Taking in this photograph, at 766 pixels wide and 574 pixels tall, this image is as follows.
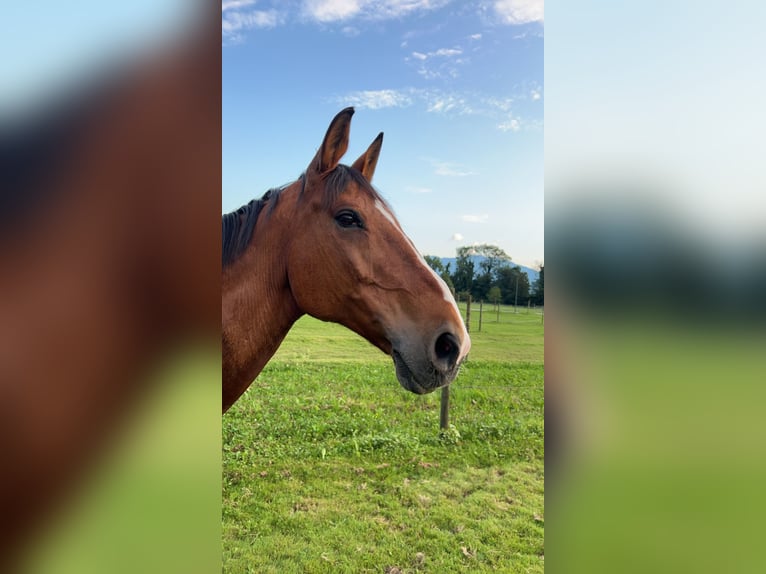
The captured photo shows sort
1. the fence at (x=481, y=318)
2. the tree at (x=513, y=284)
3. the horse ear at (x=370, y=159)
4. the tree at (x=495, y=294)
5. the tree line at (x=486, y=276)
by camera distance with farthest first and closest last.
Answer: the fence at (x=481, y=318)
the tree at (x=495, y=294)
the tree line at (x=486, y=276)
the tree at (x=513, y=284)
the horse ear at (x=370, y=159)

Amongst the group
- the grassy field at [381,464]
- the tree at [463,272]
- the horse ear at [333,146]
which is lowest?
the grassy field at [381,464]

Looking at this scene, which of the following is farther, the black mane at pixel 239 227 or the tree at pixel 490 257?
the tree at pixel 490 257

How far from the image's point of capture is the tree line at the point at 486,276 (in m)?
2.38

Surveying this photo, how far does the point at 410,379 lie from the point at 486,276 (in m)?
1.80

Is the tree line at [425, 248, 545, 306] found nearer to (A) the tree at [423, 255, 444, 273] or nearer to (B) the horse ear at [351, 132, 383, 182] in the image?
(A) the tree at [423, 255, 444, 273]

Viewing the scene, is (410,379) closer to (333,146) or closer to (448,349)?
(448,349)

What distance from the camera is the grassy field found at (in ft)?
8.27

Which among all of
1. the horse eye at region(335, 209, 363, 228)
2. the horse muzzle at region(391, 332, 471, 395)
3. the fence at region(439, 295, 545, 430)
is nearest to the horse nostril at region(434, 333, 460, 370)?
the horse muzzle at region(391, 332, 471, 395)
